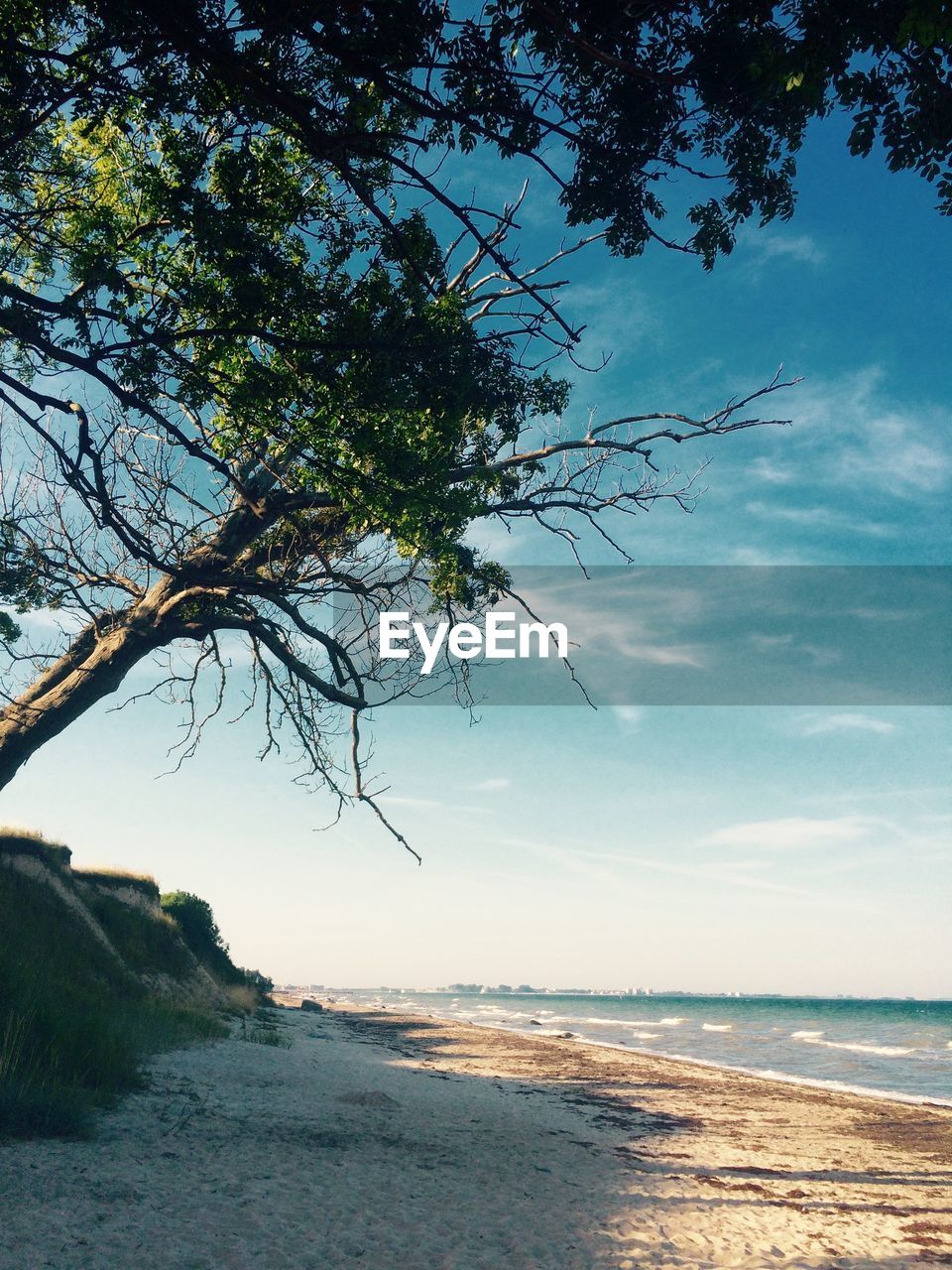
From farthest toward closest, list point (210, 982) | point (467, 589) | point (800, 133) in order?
point (210, 982) < point (467, 589) < point (800, 133)

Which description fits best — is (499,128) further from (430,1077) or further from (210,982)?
(210,982)

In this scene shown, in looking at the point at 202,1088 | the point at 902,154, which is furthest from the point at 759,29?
the point at 202,1088

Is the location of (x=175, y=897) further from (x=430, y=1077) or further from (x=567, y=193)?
(x=567, y=193)

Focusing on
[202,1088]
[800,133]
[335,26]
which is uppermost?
[800,133]

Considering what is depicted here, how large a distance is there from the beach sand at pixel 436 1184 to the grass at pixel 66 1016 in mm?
425

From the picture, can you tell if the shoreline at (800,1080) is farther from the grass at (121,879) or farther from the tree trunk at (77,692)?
the tree trunk at (77,692)

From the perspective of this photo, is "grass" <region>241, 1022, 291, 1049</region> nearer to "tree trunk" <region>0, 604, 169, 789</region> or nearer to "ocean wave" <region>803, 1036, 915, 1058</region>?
"tree trunk" <region>0, 604, 169, 789</region>

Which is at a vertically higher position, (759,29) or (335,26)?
(759,29)

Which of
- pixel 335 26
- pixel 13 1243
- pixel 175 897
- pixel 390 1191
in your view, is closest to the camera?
pixel 335 26

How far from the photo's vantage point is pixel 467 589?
11.2 meters

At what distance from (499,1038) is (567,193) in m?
33.1

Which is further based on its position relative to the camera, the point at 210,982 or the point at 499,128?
the point at 210,982

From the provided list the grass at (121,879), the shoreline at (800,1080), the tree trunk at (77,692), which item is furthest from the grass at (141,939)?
the shoreline at (800,1080)

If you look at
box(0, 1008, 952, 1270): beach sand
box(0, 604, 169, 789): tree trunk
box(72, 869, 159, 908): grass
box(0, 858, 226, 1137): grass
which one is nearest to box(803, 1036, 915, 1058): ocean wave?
box(0, 1008, 952, 1270): beach sand
